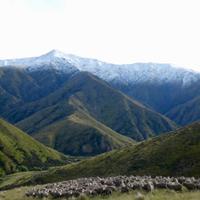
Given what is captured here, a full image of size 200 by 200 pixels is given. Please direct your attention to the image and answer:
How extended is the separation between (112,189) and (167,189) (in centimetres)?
445

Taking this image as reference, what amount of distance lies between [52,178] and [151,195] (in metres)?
110

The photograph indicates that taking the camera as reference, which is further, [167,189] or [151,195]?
[167,189]

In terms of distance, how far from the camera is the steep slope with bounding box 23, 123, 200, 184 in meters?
104

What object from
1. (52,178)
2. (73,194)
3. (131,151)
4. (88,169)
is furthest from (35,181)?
(73,194)

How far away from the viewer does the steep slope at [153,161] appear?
10362 centimetres

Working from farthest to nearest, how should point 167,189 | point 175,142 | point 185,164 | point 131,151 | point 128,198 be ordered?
point 131,151, point 175,142, point 185,164, point 167,189, point 128,198

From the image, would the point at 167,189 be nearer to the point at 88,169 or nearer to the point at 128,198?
the point at 128,198

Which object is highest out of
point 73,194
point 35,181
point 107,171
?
point 73,194

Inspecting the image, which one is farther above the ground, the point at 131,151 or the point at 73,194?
the point at 73,194

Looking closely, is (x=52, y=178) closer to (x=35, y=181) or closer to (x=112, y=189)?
(x=35, y=181)

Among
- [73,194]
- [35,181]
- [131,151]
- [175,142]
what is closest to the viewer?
[73,194]

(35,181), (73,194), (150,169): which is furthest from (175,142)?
(73,194)

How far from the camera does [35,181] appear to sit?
145m

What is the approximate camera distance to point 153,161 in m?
113
